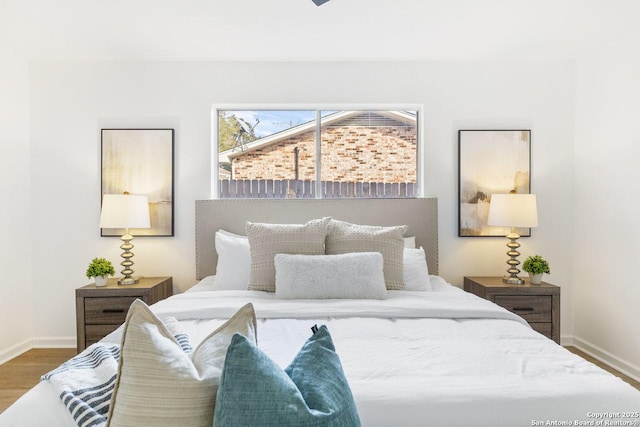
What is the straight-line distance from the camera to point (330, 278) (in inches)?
95.0

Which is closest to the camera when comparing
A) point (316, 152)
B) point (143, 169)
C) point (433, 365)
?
point (433, 365)

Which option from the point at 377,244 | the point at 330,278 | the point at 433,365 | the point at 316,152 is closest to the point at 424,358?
the point at 433,365

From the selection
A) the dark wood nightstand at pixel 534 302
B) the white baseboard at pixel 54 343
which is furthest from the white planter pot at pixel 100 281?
the dark wood nightstand at pixel 534 302

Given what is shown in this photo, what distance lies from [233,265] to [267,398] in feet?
6.88

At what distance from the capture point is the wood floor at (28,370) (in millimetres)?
2726

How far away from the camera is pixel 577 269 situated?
3568mm

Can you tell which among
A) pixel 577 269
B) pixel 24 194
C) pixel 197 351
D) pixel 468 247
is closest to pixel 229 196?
pixel 24 194

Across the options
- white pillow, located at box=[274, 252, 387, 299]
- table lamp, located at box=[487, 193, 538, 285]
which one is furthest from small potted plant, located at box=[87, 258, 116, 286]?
table lamp, located at box=[487, 193, 538, 285]

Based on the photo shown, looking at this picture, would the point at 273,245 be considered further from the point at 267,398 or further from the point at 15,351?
the point at 15,351

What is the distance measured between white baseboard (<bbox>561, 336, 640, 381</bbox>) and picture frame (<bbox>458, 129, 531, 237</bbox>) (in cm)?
102

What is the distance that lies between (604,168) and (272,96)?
8.61 ft

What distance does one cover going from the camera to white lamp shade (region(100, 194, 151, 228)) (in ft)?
10.2

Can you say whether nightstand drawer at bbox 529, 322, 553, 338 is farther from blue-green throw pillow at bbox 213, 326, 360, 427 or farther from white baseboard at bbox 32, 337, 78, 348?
white baseboard at bbox 32, 337, 78, 348

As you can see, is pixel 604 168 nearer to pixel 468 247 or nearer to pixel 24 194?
pixel 468 247
